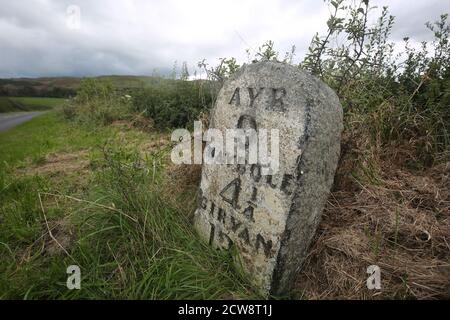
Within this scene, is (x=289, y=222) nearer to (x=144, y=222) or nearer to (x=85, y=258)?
(x=144, y=222)

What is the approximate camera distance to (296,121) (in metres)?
2.01

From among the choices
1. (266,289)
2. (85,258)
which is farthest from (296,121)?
(85,258)

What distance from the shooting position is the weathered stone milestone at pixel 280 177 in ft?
6.56

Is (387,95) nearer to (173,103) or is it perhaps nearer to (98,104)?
(173,103)

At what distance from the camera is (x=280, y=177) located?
6.68 ft

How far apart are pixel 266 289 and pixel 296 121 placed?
1.02 metres

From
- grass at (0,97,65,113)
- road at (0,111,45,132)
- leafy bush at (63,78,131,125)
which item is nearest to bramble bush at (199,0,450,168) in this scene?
leafy bush at (63,78,131,125)

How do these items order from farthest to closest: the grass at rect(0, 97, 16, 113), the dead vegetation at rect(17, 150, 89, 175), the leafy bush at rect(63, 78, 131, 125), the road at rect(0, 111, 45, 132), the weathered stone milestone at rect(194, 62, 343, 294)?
the grass at rect(0, 97, 16, 113), the road at rect(0, 111, 45, 132), the leafy bush at rect(63, 78, 131, 125), the dead vegetation at rect(17, 150, 89, 175), the weathered stone milestone at rect(194, 62, 343, 294)

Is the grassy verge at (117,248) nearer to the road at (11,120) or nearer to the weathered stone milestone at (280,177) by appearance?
the weathered stone milestone at (280,177)

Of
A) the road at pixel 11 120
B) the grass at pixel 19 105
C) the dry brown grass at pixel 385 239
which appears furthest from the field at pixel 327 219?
the grass at pixel 19 105

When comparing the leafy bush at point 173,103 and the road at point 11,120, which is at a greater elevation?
the leafy bush at point 173,103

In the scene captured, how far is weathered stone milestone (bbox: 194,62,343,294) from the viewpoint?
2.00 metres

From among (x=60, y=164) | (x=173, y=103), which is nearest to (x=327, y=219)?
(x=60, y=164)

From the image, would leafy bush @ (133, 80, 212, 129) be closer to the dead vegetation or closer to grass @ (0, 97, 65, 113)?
the dead vegetation
